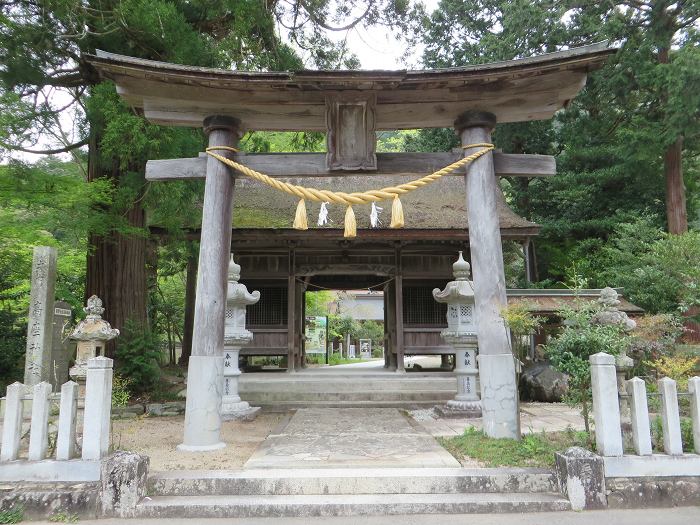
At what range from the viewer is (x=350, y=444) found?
5691 millimetres

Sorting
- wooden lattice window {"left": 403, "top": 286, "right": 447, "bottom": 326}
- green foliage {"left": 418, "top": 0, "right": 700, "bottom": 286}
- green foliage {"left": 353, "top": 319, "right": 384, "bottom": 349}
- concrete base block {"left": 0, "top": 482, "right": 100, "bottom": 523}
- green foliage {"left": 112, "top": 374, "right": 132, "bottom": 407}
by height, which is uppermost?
green foliage {"left": 418, "top": 0, "right": 700, "bottom": 286}

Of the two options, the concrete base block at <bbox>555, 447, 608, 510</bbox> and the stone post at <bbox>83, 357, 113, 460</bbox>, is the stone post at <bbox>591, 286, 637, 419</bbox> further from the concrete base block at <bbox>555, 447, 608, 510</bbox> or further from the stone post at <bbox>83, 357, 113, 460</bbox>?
the stone post at <bbox>83, 357, 113, 460</bbox>

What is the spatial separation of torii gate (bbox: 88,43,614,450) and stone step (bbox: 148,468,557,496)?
3.58ft

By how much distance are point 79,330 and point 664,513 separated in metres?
7.69

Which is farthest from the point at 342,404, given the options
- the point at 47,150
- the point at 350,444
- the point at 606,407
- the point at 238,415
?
the point at 47,150

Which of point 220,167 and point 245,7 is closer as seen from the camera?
point 220,167

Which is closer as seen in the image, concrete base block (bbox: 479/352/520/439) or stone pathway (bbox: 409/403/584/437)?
concrete base block (bbox: 479/352/520/439)

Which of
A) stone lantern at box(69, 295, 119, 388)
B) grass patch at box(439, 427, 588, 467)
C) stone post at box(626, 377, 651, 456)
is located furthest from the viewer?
stone lantern at box(69, 295, 119, 388)

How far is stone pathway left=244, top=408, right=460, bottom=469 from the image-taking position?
15.4 ft

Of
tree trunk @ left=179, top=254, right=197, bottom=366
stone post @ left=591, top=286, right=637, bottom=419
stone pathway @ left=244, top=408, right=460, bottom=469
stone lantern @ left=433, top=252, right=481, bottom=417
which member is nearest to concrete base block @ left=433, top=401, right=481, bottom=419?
stone lantern @ left=433, top=252, right=481, bottom=417

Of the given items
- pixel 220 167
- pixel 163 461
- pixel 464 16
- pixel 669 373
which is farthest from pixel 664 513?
pixel 464 16

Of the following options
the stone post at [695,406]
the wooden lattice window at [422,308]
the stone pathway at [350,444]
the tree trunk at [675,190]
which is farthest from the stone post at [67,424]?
the tree trunk at [675,190]

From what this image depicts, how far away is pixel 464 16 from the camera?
1833 centimetres

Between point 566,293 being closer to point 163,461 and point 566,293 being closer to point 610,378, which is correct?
point 610,378
